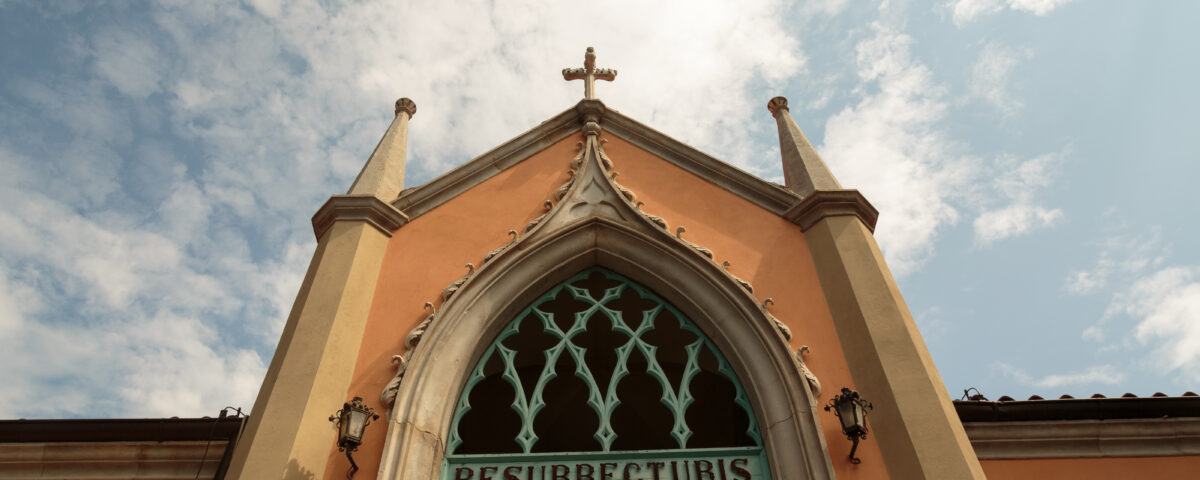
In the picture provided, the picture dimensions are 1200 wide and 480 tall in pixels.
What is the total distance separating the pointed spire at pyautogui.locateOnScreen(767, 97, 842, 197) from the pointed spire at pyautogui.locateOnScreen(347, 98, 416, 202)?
436cm

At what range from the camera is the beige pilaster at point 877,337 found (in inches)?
231

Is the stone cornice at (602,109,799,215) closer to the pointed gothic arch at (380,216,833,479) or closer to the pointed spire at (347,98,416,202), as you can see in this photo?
the pointed gothic arch at (380,216,833,479)

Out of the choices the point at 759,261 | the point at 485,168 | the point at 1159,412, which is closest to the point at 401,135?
the point at 485,168

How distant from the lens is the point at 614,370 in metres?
7.14

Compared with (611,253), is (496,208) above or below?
above

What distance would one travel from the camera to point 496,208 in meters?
8.47

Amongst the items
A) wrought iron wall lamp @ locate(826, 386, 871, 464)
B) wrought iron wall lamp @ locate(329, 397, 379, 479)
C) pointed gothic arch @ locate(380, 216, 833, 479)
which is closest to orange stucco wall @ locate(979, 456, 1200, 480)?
wrought iron wall lamp @ locate(826, 386, 871, 464)

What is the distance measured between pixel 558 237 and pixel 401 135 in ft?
9.97

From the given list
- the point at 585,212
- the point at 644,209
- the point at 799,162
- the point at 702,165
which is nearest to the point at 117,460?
the point at 585,212

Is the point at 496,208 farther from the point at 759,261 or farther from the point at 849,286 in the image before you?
the point at 849,286

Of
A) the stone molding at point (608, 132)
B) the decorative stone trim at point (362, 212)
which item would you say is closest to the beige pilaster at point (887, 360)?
the stone molding at point (608, 132)

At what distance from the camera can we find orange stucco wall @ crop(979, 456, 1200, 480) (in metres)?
7.35

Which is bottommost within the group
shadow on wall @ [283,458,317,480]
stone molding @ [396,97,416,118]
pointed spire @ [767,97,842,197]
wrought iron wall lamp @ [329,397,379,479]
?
shadow on wall @ [283,458,317,480]

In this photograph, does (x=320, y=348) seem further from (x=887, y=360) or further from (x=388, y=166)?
(x=887, y=360)
